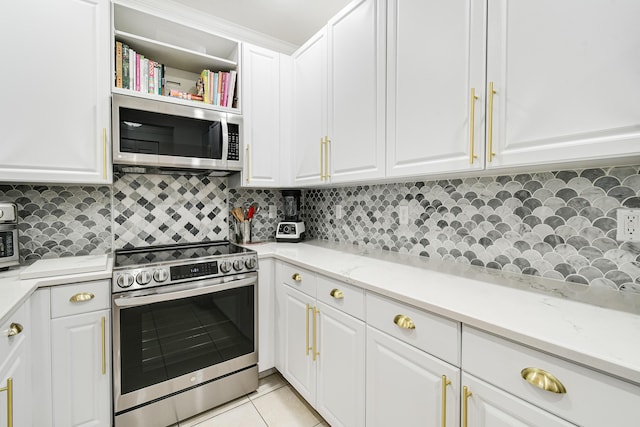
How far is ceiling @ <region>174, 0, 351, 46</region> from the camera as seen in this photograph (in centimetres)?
213

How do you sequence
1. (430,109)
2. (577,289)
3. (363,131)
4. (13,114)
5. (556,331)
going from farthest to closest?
(363,131), (13,114), (430,109), (577,289), (556,331)

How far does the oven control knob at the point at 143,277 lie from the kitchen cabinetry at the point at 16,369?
41 centimetres

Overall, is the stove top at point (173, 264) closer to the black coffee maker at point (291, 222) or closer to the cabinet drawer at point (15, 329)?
the cabinet drawer at point (15, 329)

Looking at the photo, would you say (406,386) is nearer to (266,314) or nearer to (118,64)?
(266,314)

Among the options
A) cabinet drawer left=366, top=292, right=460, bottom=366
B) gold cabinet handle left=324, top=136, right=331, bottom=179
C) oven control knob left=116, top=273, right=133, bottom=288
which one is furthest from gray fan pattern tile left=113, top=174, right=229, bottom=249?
cabinet drawer left=366, top=292, right=460, bottom=366

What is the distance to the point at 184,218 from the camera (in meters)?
2.24

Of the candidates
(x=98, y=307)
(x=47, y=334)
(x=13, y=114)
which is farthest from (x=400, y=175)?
(x=13, y=114)

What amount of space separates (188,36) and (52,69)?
83cm

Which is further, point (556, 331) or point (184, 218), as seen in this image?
point (184, 218)

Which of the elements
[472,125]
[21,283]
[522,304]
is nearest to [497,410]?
[522,304]

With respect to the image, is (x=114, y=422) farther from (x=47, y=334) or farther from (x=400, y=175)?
(x=400, y=175)

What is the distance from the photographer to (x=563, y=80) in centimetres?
92

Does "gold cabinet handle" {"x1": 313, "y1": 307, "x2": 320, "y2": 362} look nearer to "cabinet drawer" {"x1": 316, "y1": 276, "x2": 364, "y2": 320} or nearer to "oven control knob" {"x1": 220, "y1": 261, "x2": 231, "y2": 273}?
"cabinet drawer" {"x1": 316, "y1": 276, "x2": 364, "y2": 320}

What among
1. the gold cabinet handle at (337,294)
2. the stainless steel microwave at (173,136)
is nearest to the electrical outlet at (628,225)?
the gold cabinet handle at (337,294)
